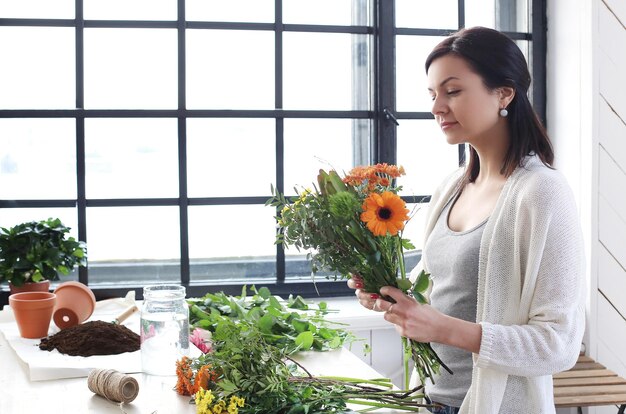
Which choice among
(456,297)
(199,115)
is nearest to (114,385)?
(456,297)

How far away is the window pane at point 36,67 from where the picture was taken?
349cm

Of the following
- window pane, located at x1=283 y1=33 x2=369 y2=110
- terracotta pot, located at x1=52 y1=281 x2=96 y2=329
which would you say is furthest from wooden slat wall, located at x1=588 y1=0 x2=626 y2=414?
terracotta pot, located at x1=52 y1=281 x2=96 y2=329

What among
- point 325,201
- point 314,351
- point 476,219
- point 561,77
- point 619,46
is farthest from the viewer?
point 561,77

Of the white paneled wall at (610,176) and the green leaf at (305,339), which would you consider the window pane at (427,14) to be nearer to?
the white paneled wall at (610,176)

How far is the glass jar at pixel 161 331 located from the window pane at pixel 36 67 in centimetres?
173

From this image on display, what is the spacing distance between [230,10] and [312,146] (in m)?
0.72

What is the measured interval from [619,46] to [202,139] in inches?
73.4

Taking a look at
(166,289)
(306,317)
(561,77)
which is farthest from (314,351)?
(561,77)

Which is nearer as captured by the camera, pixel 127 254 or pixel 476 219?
pixel 476 219

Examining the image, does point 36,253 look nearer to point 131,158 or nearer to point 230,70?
point 131,158

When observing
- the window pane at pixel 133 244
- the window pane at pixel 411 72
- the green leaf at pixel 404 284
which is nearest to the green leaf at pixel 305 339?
the green leaf at pixel 404 284

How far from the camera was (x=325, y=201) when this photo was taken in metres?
1.73

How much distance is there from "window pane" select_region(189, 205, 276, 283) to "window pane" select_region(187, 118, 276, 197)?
0.09 m

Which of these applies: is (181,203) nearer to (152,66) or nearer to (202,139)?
(202,139)
